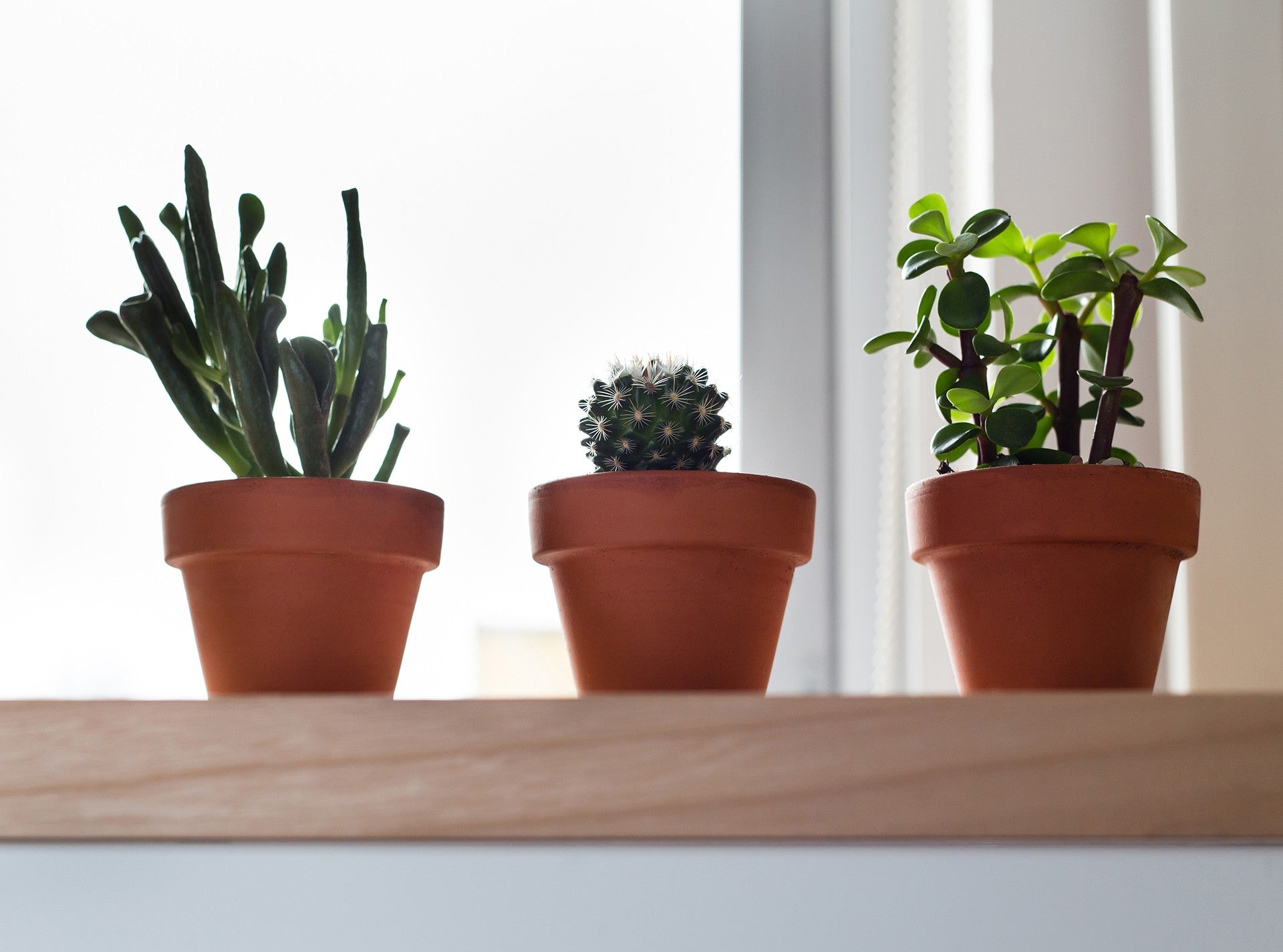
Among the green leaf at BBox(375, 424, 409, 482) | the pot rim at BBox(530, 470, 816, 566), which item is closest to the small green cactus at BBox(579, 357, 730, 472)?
the pot rim at BBox(530, 470, 816, 566)

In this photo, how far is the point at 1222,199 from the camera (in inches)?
32.7

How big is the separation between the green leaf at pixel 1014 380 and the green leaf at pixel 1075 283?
0.05 m

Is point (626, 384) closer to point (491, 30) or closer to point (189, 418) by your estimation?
point (189, 418)

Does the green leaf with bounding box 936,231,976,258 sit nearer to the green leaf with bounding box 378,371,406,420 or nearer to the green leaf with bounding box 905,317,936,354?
the green leaf with bounding box 905,317,936,354

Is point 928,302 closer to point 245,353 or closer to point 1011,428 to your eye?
point 1011,428

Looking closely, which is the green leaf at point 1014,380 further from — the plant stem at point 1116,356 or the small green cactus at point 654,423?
the small green cactus at point 654,423

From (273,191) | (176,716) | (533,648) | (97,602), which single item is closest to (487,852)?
(176,716)

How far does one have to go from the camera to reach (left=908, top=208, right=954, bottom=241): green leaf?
70 cm

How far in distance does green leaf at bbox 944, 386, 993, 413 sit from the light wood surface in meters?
0.23

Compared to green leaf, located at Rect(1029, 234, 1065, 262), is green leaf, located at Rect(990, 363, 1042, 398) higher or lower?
lower

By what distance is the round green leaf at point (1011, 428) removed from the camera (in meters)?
0.66

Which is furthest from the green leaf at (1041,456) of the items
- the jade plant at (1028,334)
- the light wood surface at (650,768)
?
the light wood surface at (650,768)

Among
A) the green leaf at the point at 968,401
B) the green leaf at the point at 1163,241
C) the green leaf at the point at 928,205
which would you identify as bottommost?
the green leaf at the point at 968,401

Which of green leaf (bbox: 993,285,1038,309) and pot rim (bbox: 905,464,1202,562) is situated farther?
green leaf (bbox: 993,285,1038,309)
